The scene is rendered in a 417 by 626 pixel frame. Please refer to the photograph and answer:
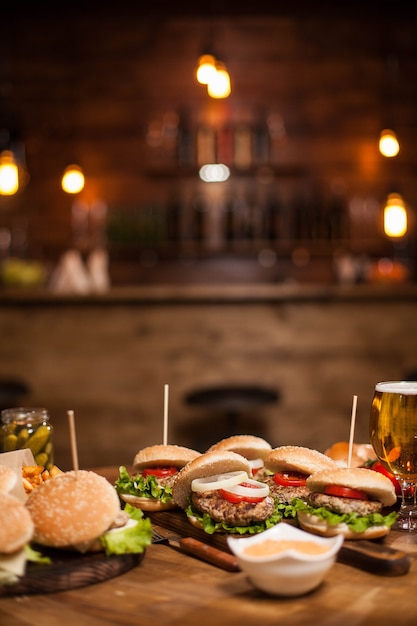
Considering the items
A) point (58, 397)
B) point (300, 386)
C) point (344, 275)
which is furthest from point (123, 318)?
point (344, 275)

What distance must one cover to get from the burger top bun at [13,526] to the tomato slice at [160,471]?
0.50m

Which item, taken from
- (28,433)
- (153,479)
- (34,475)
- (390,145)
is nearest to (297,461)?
(153,479)

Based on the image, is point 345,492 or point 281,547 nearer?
point 281,547

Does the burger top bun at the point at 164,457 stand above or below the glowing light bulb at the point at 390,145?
below

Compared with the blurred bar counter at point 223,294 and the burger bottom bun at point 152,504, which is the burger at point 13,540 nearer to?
the burger bottom bun at point 152,504

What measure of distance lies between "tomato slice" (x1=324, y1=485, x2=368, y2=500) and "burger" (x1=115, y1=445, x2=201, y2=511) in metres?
0.36

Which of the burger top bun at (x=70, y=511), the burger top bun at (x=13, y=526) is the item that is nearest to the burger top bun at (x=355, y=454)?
the burger top bun at (x=70, y=511)

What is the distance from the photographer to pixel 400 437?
5.06 ft

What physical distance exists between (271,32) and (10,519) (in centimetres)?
616

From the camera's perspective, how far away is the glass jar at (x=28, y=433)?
1.85 meters

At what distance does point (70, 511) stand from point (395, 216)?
4.38m

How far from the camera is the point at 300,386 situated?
15.0 ft

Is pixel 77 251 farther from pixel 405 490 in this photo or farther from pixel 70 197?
pixel 405 490

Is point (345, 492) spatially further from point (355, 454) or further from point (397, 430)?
point (355, 454)
